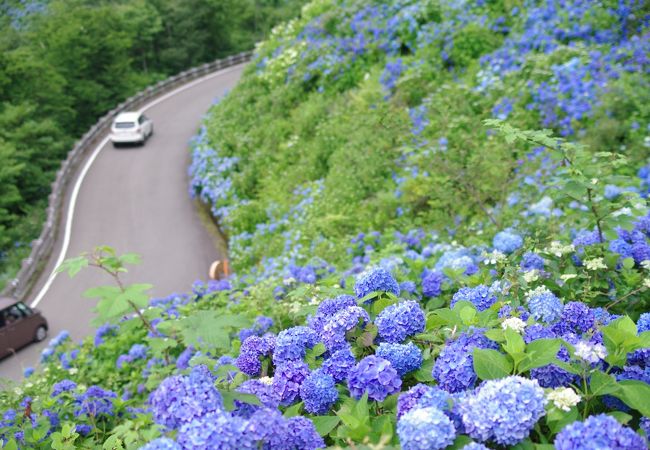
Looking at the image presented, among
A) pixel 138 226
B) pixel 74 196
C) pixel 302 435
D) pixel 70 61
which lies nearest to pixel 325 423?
pixel 302 435

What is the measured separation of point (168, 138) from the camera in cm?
2288

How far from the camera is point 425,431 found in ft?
6.49

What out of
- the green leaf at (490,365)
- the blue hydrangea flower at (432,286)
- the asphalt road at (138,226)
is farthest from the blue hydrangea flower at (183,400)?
the asphalt road at (138,226)

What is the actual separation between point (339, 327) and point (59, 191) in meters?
18.3

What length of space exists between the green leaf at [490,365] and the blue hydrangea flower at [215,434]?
88cm

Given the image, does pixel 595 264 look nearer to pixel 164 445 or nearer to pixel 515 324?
pixel 515 324

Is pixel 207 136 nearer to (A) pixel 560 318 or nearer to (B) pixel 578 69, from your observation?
(B) pixel 578 69

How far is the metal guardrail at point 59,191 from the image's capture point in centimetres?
1498

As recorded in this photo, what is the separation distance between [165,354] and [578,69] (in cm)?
802

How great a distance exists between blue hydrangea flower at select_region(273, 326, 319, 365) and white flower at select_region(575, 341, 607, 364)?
3.69 feet

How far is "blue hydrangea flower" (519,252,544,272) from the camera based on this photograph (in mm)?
3607

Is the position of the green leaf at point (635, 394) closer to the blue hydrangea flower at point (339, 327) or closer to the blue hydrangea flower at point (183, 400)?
the blue hydrangea flower at point (339, 327)

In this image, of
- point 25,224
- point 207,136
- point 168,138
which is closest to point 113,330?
point 207,136

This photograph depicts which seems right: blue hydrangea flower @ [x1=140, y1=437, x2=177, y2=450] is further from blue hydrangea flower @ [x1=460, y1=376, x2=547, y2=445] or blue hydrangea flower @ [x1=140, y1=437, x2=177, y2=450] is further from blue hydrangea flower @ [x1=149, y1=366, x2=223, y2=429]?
blue hydrangea flower @ [x1=460, y1=376, x2=547, y2=445]
